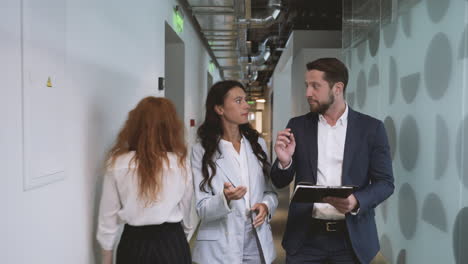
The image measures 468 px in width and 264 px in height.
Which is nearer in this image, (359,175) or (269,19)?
(359,175)

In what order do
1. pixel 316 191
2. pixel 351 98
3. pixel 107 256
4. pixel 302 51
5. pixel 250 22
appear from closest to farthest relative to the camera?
pixel 316 191, pixel 107 256, pixel 351 98, pixel 250 22, pixel 302 51

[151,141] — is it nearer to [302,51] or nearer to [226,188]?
[226,188]

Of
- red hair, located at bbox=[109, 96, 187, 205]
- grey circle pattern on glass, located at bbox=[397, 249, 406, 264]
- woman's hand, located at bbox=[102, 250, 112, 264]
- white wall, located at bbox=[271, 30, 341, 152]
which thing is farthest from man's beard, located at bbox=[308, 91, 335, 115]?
white wall, located at bbox=[271, 30, 341, 152]

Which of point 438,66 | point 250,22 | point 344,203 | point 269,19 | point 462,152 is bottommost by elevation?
point 344,203

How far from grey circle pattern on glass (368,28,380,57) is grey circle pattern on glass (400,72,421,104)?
2.39ft

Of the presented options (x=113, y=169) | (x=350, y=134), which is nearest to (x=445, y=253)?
(x=350, y=134)

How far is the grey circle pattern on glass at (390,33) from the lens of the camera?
338cm

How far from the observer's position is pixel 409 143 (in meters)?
3.03

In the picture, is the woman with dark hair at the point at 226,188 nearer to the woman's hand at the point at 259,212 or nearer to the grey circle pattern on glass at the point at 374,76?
the woman's hand at the point at 259,212

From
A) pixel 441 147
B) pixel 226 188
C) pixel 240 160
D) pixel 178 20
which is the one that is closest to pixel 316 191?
pixel 226 188

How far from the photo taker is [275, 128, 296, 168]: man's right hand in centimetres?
216

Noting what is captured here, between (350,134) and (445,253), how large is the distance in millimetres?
1134

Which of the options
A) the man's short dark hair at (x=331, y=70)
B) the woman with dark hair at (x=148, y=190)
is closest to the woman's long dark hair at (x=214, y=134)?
the woman with dark hair at (x=148, y=190)

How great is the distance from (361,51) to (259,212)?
281 cm
